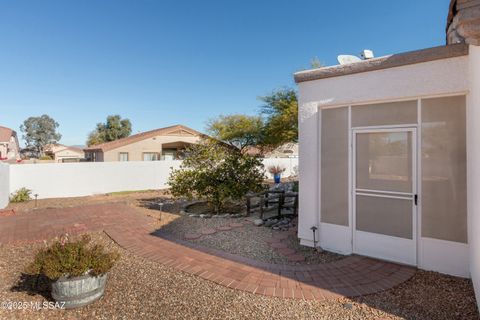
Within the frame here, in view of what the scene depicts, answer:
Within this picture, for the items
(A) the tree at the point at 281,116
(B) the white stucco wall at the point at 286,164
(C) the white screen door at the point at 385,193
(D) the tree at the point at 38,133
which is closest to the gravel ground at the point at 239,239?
(C) the white screen door at the point at 385,193

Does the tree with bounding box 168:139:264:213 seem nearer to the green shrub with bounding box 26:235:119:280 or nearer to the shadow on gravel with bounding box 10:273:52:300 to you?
the shadow on gravel with bounding box 10:273:52:300

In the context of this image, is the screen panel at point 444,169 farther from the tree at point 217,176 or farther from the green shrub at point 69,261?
the tree at point 217,176

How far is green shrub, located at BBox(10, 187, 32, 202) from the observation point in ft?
39.9

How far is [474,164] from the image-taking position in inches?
138

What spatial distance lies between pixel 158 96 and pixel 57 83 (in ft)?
38.3

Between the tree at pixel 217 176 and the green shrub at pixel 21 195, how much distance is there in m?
8.76

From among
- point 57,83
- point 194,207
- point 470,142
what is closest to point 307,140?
point 470,142

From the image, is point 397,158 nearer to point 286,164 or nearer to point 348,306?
point 348,306

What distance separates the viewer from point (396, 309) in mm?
3242

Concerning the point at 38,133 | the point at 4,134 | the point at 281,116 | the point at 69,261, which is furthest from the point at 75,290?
the point at 38,133

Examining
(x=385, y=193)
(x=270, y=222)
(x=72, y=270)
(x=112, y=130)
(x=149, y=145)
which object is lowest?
(x=270, y=222)

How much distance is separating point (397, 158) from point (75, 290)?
5.62 meters

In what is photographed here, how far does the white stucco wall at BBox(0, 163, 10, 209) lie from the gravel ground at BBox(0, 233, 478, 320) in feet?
29.9

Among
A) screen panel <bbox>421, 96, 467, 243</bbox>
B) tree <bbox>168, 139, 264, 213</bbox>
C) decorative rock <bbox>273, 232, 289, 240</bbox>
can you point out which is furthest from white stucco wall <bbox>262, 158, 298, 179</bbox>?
screen panel <bbox>421, 96, 467, 243</bbox>
